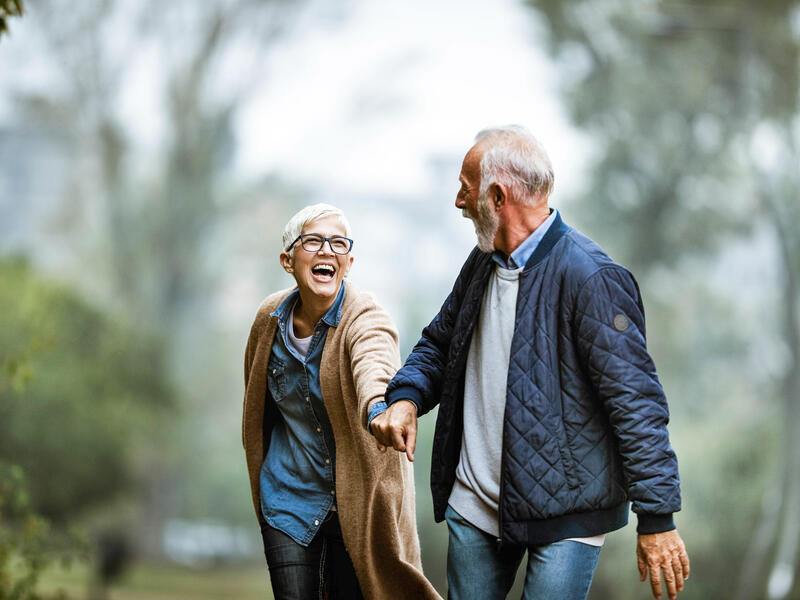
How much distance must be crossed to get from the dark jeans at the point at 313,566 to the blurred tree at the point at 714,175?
825cm

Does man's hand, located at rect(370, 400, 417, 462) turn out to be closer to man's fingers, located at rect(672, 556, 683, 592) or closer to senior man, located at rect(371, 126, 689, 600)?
senior man, located at rect(371, 126, 689, 600)

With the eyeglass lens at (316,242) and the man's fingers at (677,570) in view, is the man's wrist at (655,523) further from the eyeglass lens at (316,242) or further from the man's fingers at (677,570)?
the eyeglass lens at (316,242)

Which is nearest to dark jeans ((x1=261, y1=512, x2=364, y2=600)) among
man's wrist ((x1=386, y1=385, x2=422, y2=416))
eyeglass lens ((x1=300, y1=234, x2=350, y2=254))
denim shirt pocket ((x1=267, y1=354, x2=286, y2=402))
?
denim shirt pocket ((x1=267, y1=354, x2=286, y2=402))

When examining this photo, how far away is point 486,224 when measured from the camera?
2229 millimetres

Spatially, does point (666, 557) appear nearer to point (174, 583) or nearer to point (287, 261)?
point (287, 261)

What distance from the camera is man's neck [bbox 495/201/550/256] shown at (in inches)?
87.1

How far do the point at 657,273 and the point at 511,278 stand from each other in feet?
28.5

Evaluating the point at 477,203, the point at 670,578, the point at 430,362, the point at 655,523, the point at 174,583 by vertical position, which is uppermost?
the point at 174,583

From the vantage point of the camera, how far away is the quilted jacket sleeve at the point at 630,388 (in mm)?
1964

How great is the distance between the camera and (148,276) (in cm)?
998

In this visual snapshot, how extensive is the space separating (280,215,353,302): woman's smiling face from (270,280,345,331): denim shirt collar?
3cm

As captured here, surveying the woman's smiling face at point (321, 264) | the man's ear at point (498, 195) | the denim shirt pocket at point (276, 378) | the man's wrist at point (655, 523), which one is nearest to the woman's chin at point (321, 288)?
the woman's smiling face at point (321, 264)

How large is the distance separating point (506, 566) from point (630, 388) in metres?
0.54

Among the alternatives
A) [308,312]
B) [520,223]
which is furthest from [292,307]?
[520,223]
